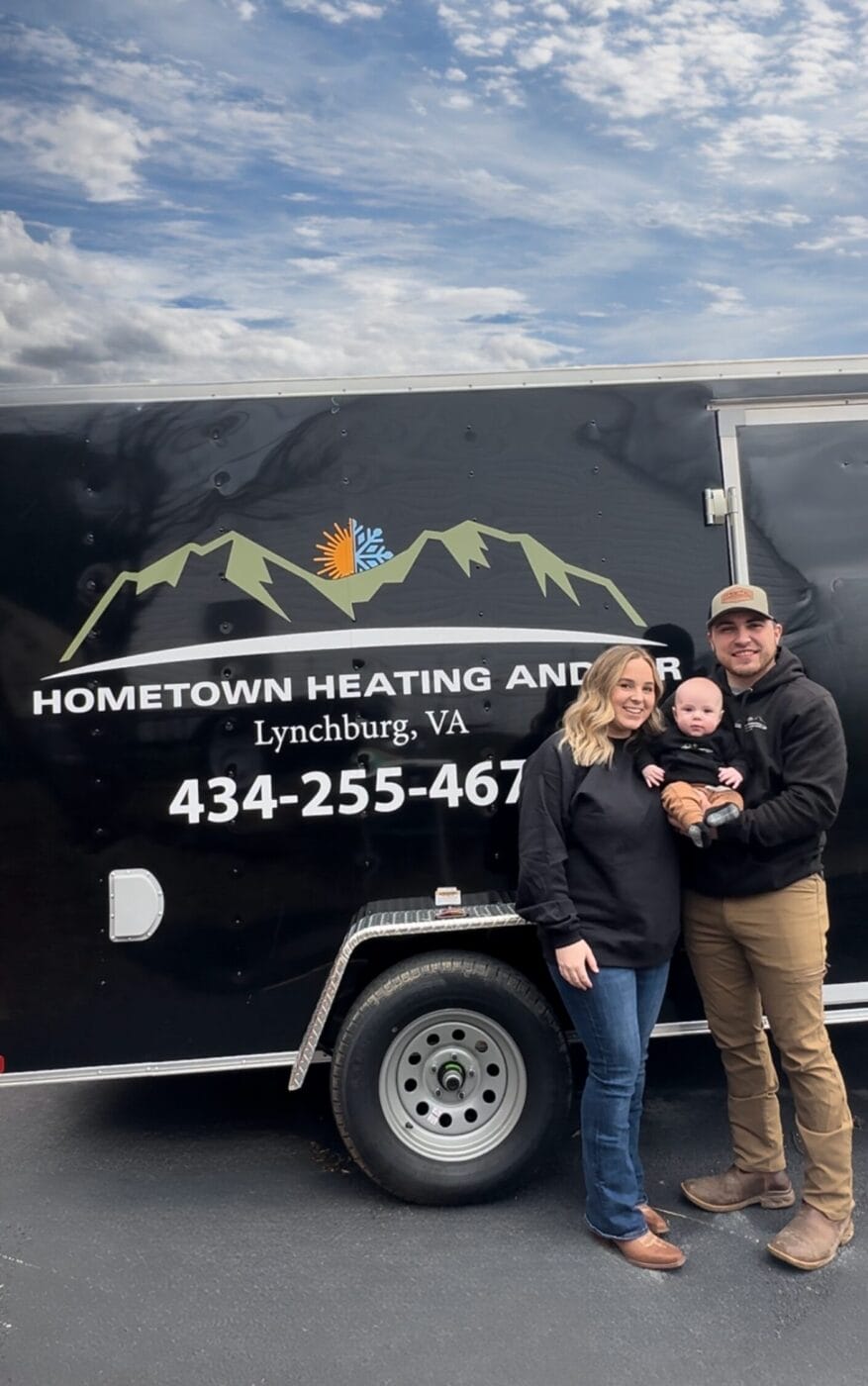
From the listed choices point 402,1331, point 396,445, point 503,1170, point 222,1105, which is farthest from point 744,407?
point 222,1105

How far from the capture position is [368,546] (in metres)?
3.67

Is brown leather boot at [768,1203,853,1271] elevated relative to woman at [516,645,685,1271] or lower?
lower

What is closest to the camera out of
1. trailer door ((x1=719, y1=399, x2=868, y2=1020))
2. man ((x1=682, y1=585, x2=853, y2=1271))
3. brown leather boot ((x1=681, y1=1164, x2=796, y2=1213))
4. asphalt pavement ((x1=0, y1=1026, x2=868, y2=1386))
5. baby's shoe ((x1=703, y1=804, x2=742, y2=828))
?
asphalt pavement ((x1=0, y1=1026, x2=868, y2=1386))

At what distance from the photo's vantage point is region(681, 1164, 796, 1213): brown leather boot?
3537 millimetres

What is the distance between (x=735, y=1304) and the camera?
10.1 feet

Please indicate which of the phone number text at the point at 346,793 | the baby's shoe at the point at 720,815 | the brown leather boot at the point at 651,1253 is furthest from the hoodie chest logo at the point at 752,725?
the brown leather boot at the point at 651,1253

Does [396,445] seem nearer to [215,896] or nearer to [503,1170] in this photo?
[215,896]

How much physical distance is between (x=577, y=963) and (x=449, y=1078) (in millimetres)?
884

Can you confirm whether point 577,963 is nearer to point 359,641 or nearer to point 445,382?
point 359,641

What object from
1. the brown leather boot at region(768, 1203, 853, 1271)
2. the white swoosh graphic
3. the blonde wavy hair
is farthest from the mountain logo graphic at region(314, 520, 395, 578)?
the brown leather boot at region(768, 1203, 853, 1271)

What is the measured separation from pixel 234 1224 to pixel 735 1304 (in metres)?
1.66

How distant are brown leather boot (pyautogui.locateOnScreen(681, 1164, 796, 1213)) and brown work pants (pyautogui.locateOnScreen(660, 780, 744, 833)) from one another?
4.43 feet

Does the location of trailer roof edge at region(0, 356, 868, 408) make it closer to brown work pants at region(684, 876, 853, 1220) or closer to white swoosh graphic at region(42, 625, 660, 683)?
white swoosh graphic at region(42, 625, 660, 683)

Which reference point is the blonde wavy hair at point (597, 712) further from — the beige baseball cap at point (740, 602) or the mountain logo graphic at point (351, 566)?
the mountain logo graphic at point (351, 566)
